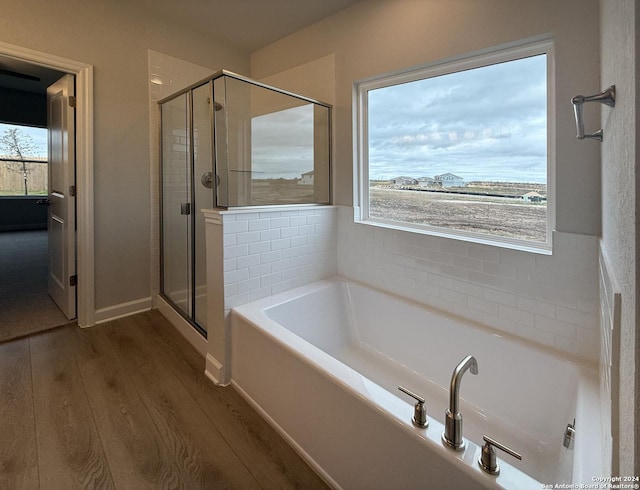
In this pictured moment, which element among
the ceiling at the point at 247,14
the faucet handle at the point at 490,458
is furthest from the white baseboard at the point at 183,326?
the ceiling at the point at 247,14

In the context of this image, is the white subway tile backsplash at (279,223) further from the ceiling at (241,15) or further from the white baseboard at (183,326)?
the ceiling at (241,15)

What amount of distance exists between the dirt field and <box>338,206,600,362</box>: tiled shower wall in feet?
0.54

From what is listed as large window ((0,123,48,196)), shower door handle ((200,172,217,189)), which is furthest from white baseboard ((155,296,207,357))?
large window ((0,123,48,196))

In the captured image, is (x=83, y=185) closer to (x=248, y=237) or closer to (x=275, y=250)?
(x=248, y=237)

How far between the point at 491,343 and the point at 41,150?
880 cm

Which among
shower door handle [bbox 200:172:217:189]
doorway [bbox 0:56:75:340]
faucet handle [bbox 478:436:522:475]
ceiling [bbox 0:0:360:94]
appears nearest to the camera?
faucet handle [bbox 478:436:522:475]

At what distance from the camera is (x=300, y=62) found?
9.98ft

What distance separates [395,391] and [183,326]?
67.2 inches

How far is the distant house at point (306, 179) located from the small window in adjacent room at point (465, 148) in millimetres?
397

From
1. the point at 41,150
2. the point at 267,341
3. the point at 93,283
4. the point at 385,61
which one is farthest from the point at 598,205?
the point at 41,150

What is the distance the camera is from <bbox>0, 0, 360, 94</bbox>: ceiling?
8.75 ft

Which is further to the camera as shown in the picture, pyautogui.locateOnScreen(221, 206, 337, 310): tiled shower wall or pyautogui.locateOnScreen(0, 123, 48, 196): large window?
pyautogui.locateOnScreen(0, 123, 48, 196): large window

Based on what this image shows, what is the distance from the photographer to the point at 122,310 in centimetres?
299

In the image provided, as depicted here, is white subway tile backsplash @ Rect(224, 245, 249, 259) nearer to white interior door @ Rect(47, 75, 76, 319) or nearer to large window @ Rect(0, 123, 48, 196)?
white interior door @ Rect(47, 75, 76, 319)
